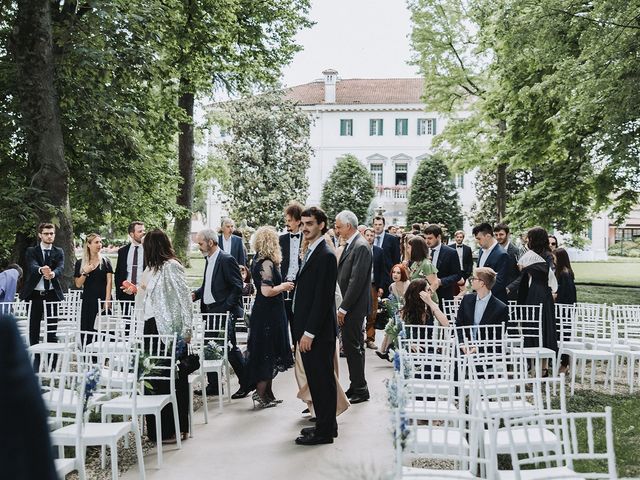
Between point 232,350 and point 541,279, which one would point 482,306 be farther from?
point 232,350

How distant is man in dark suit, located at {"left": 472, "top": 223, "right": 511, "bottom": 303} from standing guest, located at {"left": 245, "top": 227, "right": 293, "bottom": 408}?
3.42m

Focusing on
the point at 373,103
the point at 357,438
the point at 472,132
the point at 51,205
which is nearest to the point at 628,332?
the point at 357,438

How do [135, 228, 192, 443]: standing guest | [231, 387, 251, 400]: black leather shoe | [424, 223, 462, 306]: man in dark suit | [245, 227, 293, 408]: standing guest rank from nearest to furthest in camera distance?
[135, 228, 192, 443]: standing guest < [245, 227, 293, 408]: standing guest < [231, 387, 251, 400]: black leather shoe < [424, 223, 462, 306]: man in dark suit

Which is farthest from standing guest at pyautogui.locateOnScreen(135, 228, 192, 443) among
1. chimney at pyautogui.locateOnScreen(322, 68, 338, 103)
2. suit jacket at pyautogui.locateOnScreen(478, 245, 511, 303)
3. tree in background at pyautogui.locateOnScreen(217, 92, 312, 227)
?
chimney at pyautogui.locateOnScreen(322, 68, 338, 103)

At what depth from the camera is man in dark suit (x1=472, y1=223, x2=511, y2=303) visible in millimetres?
10570

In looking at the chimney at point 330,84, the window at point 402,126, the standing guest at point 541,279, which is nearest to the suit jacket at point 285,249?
the standing guest at point 541,279

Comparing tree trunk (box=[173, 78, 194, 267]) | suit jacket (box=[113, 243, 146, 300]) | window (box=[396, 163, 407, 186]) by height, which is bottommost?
suit jacket (box=[113, 243, 146, 300])

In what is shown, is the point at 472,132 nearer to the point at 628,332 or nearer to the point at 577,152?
the point at 577,152

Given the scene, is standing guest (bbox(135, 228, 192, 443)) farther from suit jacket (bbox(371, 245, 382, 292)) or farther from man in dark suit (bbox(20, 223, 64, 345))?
suit jacket (bbox(371, 245, 382, 292))

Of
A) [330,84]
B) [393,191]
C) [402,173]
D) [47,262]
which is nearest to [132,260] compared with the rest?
[47,262]

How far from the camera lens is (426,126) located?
68.6m

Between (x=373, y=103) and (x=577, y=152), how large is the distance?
1909 inches

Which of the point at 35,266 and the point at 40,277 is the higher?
the point at 35,266

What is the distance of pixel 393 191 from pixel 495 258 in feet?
186
